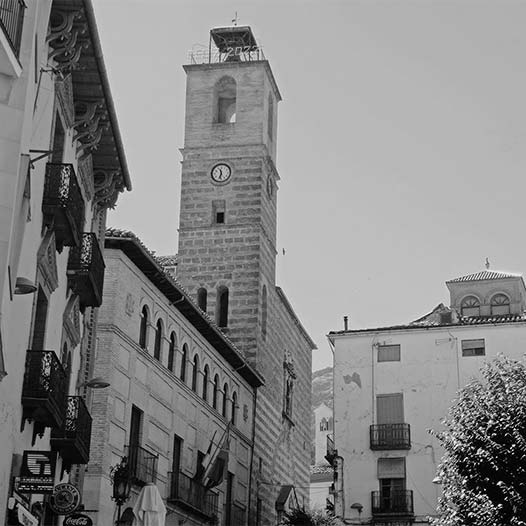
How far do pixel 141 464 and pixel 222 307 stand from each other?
14.3 metres

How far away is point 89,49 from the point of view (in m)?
18.4

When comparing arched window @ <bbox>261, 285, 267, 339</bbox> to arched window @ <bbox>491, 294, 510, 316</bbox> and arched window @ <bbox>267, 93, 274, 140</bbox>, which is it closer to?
arched window @ <bbox>267, 93, 274, 140</bbox>

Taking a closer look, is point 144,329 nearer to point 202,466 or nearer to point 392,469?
point 202,466

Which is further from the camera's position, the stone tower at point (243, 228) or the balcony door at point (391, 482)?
the stone tower at point (243, 228)

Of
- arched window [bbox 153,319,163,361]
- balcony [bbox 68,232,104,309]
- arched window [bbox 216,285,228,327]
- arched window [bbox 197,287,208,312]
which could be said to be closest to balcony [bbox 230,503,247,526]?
arched window [bbox 216,285,228,327]

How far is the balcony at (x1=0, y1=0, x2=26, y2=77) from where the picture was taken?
44.4ft

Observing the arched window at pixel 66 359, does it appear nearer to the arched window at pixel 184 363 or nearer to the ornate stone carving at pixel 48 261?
the ornate stone carving at pixel 48 261

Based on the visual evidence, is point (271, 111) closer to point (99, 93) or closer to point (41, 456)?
point (99, 93)

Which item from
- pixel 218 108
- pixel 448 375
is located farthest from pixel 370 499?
pixel 218 108

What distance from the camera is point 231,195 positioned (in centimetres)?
4375

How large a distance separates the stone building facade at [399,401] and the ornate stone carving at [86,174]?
17839 millimetres

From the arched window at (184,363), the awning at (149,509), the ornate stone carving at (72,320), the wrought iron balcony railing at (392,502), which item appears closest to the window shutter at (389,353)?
the wrought iron balcony railing at (392,502)

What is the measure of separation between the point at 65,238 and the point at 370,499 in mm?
21220

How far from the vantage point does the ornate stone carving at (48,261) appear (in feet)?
57.8
